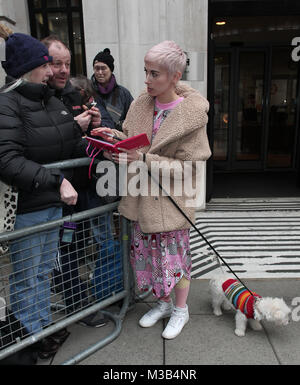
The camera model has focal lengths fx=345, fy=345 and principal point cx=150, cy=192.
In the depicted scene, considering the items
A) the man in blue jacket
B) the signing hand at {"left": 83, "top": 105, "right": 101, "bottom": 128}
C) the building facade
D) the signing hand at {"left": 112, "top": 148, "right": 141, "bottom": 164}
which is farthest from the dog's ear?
the signing hand at {"left": 83, "top": 105, "right": 101, "bottom": 128}

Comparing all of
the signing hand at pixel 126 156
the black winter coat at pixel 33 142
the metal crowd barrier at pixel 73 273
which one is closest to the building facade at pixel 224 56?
the signing hand at pixel 126 156

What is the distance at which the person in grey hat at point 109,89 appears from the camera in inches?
130

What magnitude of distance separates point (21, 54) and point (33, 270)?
122cm

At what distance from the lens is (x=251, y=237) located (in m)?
4.20

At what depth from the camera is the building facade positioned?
4.31 meters

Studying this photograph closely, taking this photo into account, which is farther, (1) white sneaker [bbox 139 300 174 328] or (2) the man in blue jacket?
(1) white sneaker [bbox 139 300 174 328]

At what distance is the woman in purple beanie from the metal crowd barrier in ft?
0.04

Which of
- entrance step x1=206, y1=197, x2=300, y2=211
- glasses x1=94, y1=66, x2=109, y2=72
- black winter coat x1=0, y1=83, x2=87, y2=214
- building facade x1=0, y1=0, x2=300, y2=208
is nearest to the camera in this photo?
black winter coat x1=0, y1=83, x2=87, y2=214

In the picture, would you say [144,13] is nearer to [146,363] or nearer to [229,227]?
[229,227]

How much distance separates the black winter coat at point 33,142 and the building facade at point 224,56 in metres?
0.94

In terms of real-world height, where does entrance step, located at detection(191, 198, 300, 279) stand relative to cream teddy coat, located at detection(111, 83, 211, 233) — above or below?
below

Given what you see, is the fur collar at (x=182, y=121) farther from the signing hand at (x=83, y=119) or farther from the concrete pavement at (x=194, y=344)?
the concrete pavement at (x=194, y=344)

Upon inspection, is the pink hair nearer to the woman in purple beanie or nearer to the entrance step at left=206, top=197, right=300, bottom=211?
the woman in purple beanie

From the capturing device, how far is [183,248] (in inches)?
92.0
